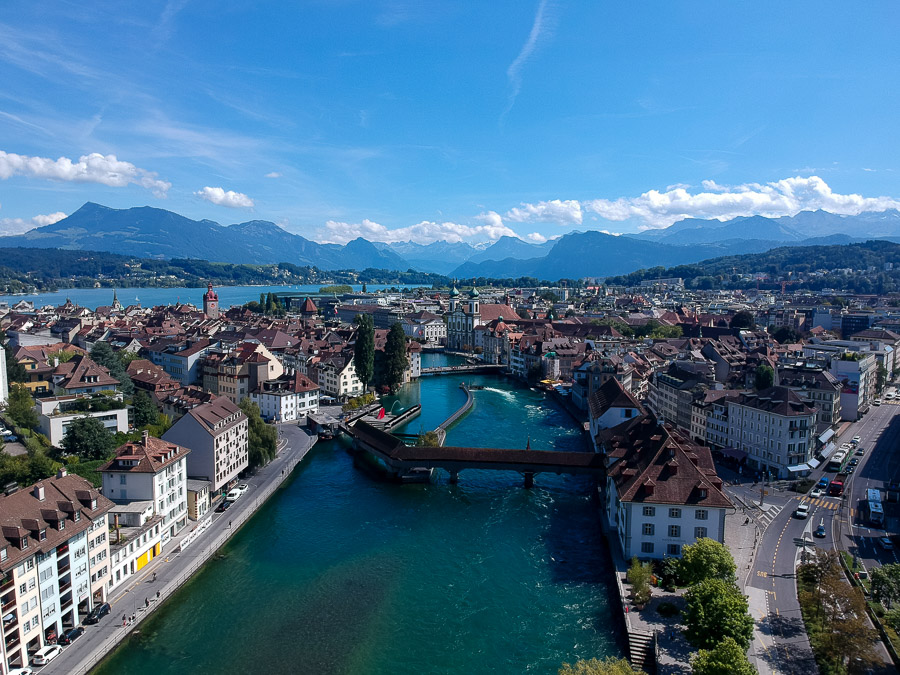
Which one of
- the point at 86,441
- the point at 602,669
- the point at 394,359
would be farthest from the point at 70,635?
the point at 394,359

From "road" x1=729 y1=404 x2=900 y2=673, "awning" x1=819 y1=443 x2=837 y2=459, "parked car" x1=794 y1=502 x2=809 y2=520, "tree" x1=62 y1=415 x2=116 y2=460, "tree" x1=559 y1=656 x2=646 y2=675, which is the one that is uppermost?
"tree" x1=62 y1=415 x2=116 y2=460

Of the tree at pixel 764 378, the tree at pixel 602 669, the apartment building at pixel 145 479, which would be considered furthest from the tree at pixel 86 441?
the tree at pixel 764 378

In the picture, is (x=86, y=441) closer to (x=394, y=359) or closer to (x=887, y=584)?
(x=394, y=359)

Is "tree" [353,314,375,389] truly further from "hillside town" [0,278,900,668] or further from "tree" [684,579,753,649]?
"tree" [684,579,753,649]

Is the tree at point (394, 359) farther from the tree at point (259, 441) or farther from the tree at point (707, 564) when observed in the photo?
the tree at point (707, 564)

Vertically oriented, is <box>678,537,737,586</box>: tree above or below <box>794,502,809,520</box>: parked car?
above

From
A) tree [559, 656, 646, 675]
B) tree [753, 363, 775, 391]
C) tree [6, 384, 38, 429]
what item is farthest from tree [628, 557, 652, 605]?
tree [6, 384, 38, 429]
